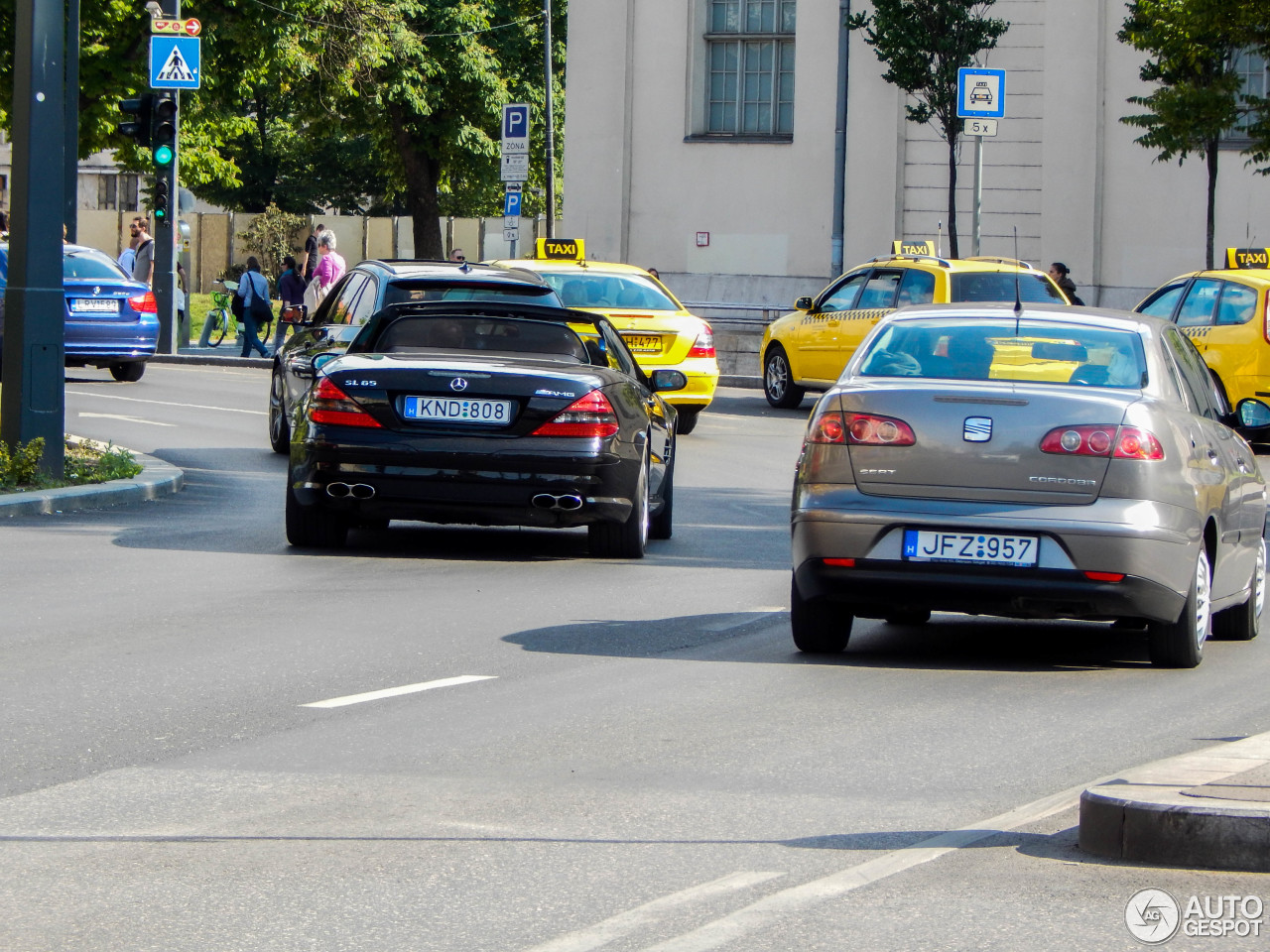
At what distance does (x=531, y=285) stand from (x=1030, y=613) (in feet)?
21.1

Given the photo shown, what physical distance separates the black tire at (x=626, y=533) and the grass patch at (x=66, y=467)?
13.3ft

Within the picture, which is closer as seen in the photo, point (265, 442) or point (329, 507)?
point (329, 507)

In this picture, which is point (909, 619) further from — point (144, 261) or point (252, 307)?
point (252, 307)

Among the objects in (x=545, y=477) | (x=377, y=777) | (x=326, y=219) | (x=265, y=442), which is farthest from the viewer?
(x=326, y=219)

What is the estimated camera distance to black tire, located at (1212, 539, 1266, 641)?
32.3 ft

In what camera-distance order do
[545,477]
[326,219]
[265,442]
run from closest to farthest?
[545,477], [265,442], [326,219]

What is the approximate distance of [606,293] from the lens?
2138 cm

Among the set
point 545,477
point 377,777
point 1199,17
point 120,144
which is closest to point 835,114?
point 120,144

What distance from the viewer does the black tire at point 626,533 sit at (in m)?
11.7

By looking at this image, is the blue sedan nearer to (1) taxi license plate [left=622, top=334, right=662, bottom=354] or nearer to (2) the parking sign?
(1) taxi license plate [left=622, top=334, right=662, bottom=354]

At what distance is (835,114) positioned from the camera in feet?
127

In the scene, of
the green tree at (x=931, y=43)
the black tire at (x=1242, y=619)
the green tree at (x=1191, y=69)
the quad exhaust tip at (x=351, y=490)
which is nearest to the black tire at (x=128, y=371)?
the green tree at (x=1191, y=69)

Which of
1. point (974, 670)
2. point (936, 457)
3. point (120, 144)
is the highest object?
point (120, 144)

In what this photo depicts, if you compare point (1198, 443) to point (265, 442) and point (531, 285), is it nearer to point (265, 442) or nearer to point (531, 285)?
point (531, 285)
